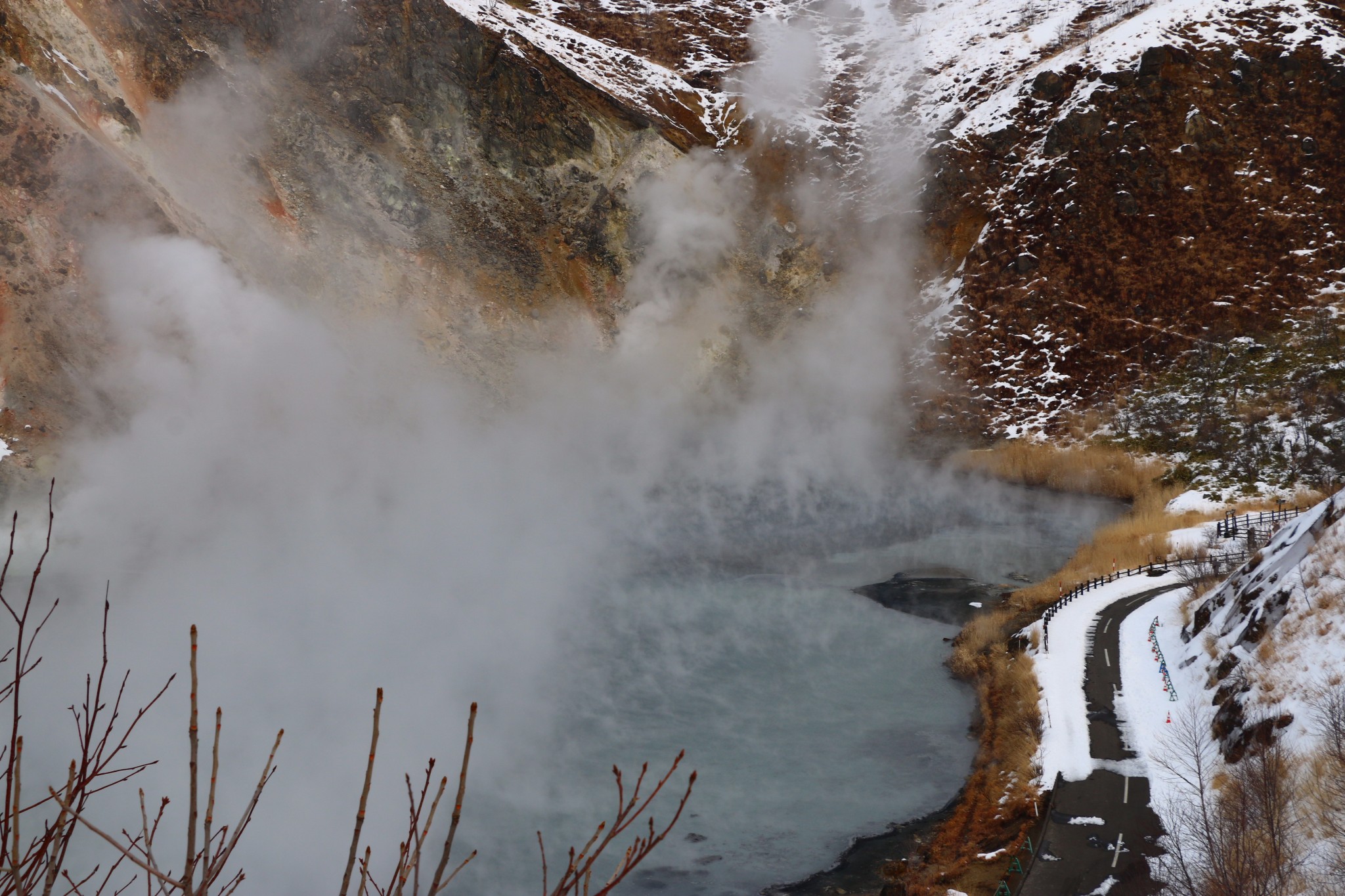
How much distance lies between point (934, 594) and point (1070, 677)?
11097 mm

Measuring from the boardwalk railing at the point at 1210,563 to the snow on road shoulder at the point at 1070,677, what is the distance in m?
0.20

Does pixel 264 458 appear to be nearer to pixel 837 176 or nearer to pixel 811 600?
pixel 811 600

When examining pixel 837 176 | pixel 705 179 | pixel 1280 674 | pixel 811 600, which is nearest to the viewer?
pixel 1280 674

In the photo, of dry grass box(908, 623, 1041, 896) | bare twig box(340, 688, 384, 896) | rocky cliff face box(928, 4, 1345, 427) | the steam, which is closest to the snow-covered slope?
dry grass box(908, 623, 1041, 896)

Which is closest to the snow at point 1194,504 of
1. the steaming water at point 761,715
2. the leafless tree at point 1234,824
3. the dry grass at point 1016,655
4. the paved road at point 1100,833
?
the dry grass at point 1016,655

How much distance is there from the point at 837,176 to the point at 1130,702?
43687 mm

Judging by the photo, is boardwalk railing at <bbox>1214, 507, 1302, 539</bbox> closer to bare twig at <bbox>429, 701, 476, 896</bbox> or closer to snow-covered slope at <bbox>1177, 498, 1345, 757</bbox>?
snow-covered slope at <bbox>1177, 498, 1345, 757</bbox>

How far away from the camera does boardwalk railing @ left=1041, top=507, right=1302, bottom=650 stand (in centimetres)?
2603

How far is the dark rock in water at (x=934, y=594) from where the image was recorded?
3150cm

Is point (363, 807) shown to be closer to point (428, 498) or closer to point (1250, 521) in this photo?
point (428, 498)

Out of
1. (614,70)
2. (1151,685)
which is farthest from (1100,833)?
(614,70)

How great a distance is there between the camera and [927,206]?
55656 mm

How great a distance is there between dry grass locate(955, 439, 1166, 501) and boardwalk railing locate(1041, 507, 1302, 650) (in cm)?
685

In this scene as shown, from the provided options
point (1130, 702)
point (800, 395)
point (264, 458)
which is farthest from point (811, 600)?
point (264, 458)
